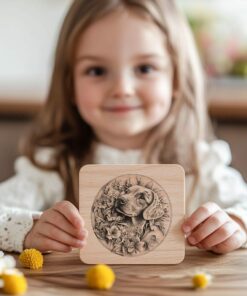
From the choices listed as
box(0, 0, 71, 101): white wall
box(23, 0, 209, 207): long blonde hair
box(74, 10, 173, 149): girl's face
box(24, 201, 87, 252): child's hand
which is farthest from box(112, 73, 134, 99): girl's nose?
box(0, 0, 71, 101): white wall

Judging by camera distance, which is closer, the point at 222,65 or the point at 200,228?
the point at 200,228

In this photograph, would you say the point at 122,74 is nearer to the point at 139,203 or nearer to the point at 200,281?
the point at 139,203

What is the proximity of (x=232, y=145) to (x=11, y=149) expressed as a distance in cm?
58

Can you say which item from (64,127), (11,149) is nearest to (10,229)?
(64,127)

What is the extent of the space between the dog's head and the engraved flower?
27mm

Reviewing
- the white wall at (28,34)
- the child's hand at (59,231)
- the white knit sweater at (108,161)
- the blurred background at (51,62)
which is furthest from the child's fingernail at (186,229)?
the white wall at (28,34)

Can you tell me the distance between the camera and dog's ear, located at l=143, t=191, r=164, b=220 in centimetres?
99

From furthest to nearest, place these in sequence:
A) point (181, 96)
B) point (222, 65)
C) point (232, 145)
Answer: point (222, 65), point (232, 145), point (181, 96)

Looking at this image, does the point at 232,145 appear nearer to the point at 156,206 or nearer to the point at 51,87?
the point at 51,87

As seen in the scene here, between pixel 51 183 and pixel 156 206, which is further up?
pixel 156 206

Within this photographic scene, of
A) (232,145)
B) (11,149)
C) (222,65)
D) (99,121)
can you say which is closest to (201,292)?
(99,121)

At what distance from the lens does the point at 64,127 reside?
1622 millimetres

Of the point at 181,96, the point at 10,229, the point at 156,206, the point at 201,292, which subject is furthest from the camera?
the point at 181,96

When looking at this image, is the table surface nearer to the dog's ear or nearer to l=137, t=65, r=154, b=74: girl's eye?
the dog's ear
